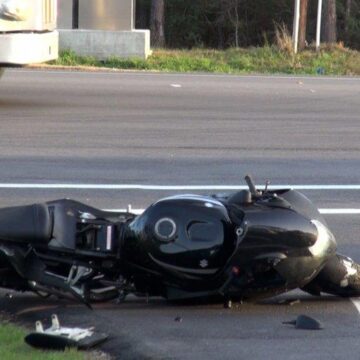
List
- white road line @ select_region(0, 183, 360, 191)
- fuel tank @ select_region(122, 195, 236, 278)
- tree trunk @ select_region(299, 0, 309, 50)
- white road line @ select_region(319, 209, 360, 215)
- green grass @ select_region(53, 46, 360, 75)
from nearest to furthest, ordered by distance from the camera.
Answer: fuel tank @ select_region(122, 195, 236, 278) < white road line @ select_region(319, 209, 360, 215) < white road line @ select_region(0, 183, 360, 191) < green grass @ select_region(53, 46, 360, 75) < tree trunk @ select_region(299, 0, 309, 50)

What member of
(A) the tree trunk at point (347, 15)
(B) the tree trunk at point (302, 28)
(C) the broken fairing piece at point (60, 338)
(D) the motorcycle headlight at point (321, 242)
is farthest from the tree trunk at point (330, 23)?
(C) the broken fairing piece at point (60, 338)

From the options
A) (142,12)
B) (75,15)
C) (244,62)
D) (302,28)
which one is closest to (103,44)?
→ (75,15)

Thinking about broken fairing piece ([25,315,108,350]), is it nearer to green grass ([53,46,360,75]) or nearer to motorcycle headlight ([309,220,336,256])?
motorcycle headlight ([309,220,336,256])

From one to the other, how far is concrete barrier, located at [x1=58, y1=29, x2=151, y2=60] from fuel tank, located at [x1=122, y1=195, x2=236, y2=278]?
2029cm

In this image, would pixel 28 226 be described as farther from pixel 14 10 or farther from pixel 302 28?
pixel 302 28

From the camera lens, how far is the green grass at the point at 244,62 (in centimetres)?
2502

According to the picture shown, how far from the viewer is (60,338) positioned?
5.66 meters

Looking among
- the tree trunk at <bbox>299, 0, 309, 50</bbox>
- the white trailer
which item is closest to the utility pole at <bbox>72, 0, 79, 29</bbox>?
the tree trunk at <bbox>299, 0, 309, 50</bbox>

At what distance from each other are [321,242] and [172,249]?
2.67 ft

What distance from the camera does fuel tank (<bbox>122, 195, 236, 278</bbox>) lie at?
6102mm

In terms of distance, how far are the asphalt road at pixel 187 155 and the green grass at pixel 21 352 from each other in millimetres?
325

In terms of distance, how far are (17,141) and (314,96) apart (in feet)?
22.7

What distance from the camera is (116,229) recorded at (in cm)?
634

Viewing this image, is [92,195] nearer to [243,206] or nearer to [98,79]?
[243,206]
